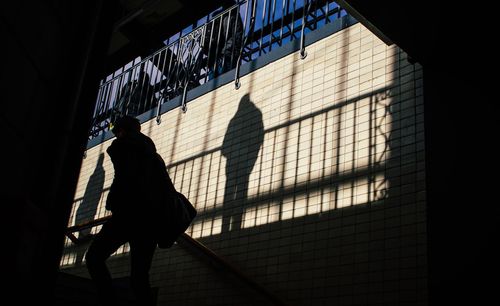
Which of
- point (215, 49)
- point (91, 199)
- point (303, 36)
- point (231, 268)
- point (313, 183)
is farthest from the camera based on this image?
point (91, 199)

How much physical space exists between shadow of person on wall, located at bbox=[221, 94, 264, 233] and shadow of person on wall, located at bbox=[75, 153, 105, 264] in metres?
2.38

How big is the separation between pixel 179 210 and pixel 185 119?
370 centimetres

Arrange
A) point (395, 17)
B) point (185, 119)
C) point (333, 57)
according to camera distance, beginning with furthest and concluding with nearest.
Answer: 1. point (185, 119)
2. point (333, 57)
3. point (395, 17)

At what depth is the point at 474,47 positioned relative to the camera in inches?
175

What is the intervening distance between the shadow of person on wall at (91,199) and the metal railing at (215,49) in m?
0.99

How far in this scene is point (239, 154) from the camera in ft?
20.6

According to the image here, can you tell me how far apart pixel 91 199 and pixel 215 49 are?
2.60 metres

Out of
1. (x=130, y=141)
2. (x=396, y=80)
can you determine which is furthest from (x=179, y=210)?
(x=396, y=80)

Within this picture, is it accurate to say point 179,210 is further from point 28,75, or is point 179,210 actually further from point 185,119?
point 185,119

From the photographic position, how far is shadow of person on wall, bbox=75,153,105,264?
7949 millimetres

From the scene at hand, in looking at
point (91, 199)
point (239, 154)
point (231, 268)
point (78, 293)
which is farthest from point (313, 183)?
point (91, 199)

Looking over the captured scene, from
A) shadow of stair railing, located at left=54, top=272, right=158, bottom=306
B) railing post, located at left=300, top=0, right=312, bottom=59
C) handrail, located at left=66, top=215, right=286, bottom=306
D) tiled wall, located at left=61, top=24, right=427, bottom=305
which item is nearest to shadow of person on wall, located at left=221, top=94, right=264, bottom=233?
tiled wall, located at left=61, top=24, right=427, bottom=305

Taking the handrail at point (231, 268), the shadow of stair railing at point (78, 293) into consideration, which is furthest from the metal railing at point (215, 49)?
the shadow of stair railing at point (78, 293)

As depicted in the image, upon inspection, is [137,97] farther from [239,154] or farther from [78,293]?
[78,293]
